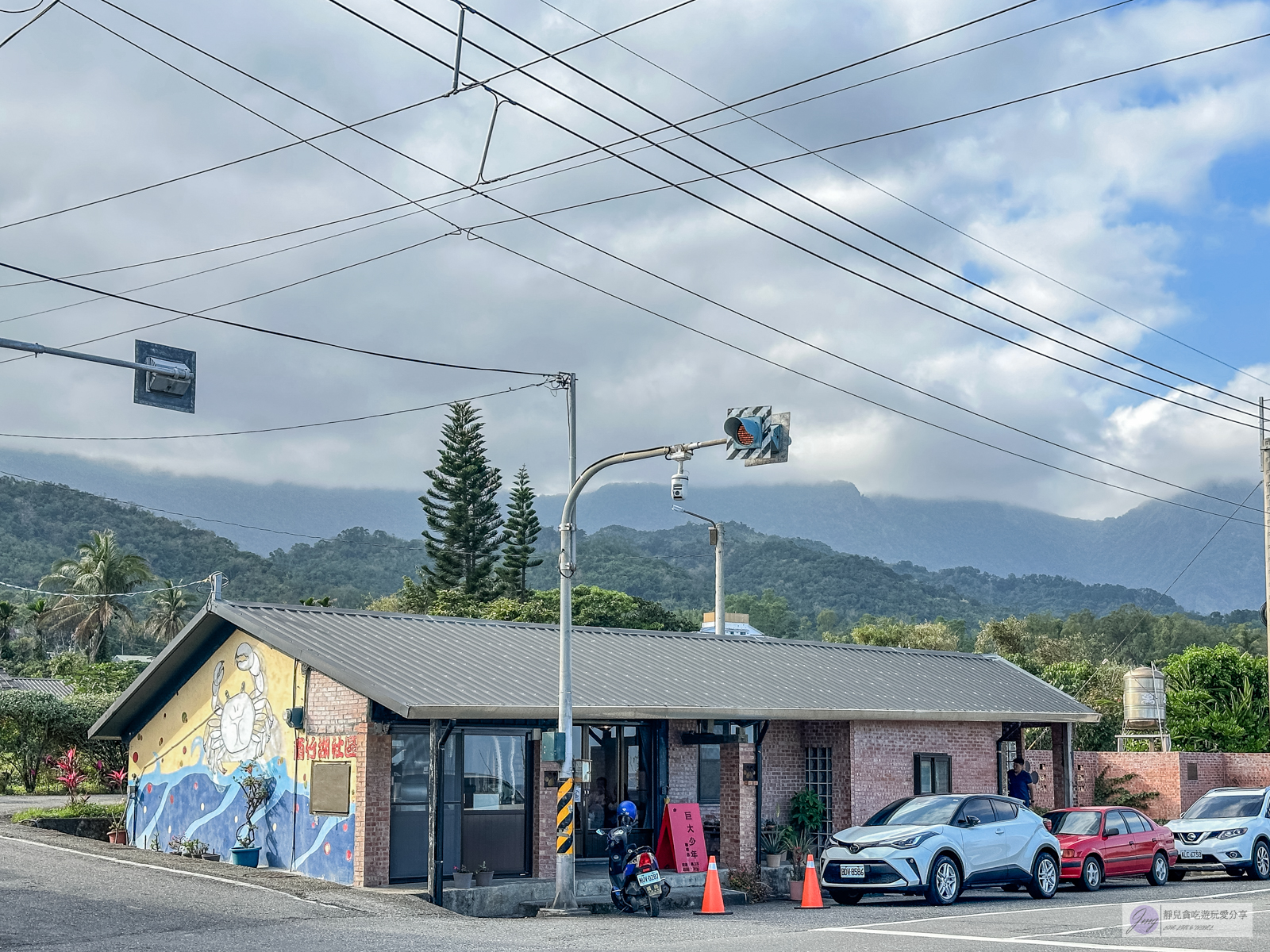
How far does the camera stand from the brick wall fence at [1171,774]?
33.0 meters

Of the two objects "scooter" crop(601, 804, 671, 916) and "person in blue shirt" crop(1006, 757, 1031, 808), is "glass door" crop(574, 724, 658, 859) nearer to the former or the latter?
"scooter" crop(601, 804, 671, 916)

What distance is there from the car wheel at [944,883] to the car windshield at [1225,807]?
8.40 metres

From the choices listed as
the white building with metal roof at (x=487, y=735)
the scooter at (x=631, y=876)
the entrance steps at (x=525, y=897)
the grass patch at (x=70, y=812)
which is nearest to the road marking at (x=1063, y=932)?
the scooter at (x=631, y=876)

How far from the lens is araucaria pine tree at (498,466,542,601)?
7375 centimetres

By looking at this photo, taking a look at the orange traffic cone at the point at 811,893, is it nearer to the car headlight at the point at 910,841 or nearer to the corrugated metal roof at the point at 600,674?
the car headlight at the point at 910,841

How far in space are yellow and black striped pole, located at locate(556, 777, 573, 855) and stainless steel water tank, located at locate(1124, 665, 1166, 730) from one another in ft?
77.0

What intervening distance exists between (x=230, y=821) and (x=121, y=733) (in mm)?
4235

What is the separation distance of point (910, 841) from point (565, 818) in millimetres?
4924

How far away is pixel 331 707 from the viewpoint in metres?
20.2

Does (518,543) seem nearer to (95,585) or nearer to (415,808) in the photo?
(95,585)

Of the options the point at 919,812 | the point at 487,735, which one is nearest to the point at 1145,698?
the point at 919,812

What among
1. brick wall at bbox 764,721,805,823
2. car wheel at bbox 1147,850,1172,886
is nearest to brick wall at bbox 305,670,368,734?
brick wall at bbox 764,721,805,823

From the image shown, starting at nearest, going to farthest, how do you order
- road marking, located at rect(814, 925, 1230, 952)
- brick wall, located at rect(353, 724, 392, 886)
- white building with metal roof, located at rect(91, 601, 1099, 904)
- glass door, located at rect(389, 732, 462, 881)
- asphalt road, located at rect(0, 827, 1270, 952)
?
1. road marking, located at rect(814, 925, 1230, 952)
2. asphalt road, located at rect(0, 827, 1270, 952)
3. brick wall, located at rect(353, 724, 392, 886)
4. white building with metal roof, located at rect(91, 601, 1099, 904)
5. glass door, located at rect(389, 732, 462, 881)

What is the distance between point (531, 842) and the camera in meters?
21.3
